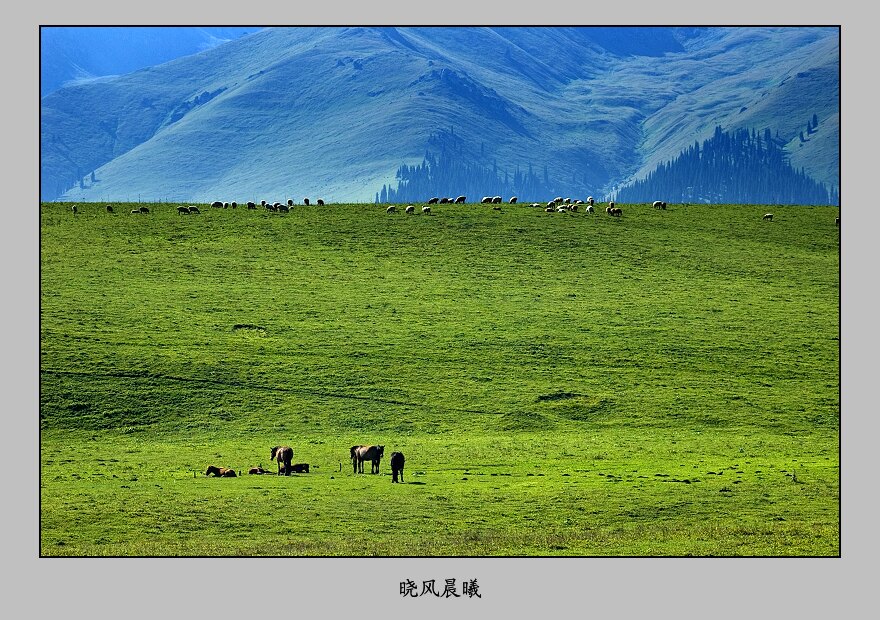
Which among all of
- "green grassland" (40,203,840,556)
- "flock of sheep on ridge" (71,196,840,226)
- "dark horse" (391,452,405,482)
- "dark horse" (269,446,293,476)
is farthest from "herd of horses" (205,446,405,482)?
"flock of sheep on ridge" (71,196,840,226)

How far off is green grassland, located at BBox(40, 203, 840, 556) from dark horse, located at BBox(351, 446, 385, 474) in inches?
22.5

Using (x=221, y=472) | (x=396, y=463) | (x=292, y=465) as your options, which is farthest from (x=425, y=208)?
(x=396, y=463)

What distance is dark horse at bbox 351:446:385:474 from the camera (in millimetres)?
34625

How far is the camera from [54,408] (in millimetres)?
44062

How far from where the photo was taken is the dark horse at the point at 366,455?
3462cm

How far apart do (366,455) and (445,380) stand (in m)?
14.3

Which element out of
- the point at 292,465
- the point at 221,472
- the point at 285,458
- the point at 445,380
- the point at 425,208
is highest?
the point at 425,208

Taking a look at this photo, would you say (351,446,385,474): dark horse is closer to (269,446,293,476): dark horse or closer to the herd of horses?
the herd of horses

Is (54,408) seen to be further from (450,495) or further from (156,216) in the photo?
(156,216)

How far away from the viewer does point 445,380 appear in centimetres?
4872

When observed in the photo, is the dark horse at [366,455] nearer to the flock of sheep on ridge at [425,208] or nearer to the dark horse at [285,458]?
the dark horse at [285,458]

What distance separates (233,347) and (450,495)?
78.4 feet

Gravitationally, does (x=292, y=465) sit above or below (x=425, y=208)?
below

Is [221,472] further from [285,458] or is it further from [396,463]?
[396,463]
